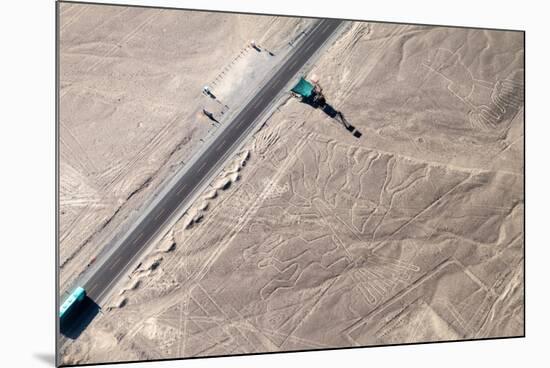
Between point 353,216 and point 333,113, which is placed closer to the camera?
point 353,216

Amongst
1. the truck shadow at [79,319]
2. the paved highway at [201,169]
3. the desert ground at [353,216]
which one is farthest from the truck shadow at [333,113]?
the truck shadow at [79,319]

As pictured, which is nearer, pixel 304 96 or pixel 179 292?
pixel 179 292

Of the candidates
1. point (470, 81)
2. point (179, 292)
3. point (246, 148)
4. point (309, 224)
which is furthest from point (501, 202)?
point (179, 292)

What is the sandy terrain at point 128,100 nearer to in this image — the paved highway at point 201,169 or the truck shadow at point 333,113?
the paved highway at point 201,169

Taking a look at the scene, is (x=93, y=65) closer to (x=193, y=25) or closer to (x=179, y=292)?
(x=193, y=25)

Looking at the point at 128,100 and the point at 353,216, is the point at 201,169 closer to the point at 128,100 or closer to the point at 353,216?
the point at 128,100

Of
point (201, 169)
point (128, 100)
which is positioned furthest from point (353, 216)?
point (128, 100)
